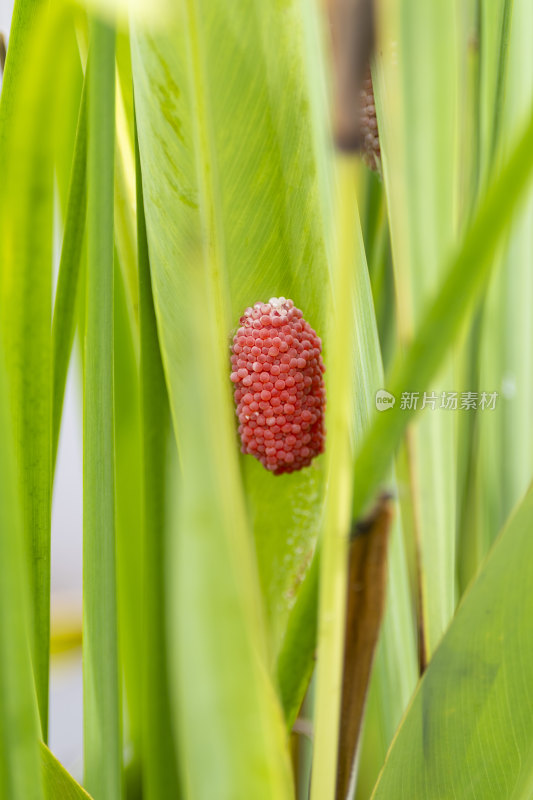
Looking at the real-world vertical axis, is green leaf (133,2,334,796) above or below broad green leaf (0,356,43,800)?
above

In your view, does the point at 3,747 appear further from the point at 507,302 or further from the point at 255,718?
the point at 507,302

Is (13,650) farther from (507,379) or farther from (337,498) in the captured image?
(507,379)

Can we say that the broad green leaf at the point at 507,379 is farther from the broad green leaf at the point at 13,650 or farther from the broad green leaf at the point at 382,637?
the broad green leaf at the point at 13,650

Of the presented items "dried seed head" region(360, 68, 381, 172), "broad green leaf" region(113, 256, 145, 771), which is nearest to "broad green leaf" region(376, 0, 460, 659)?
"dried seed head" region(360, 68, 381, 172)

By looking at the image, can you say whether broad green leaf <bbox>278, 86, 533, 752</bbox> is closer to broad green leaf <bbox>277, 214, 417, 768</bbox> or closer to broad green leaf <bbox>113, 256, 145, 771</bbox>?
broad green leaf <bbox>277, 214, 417, 768</bbox>

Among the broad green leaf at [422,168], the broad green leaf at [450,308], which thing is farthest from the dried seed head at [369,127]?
A: the broad green leaf at [450,308]

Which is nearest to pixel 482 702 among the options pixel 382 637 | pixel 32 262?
pixel 382 637
